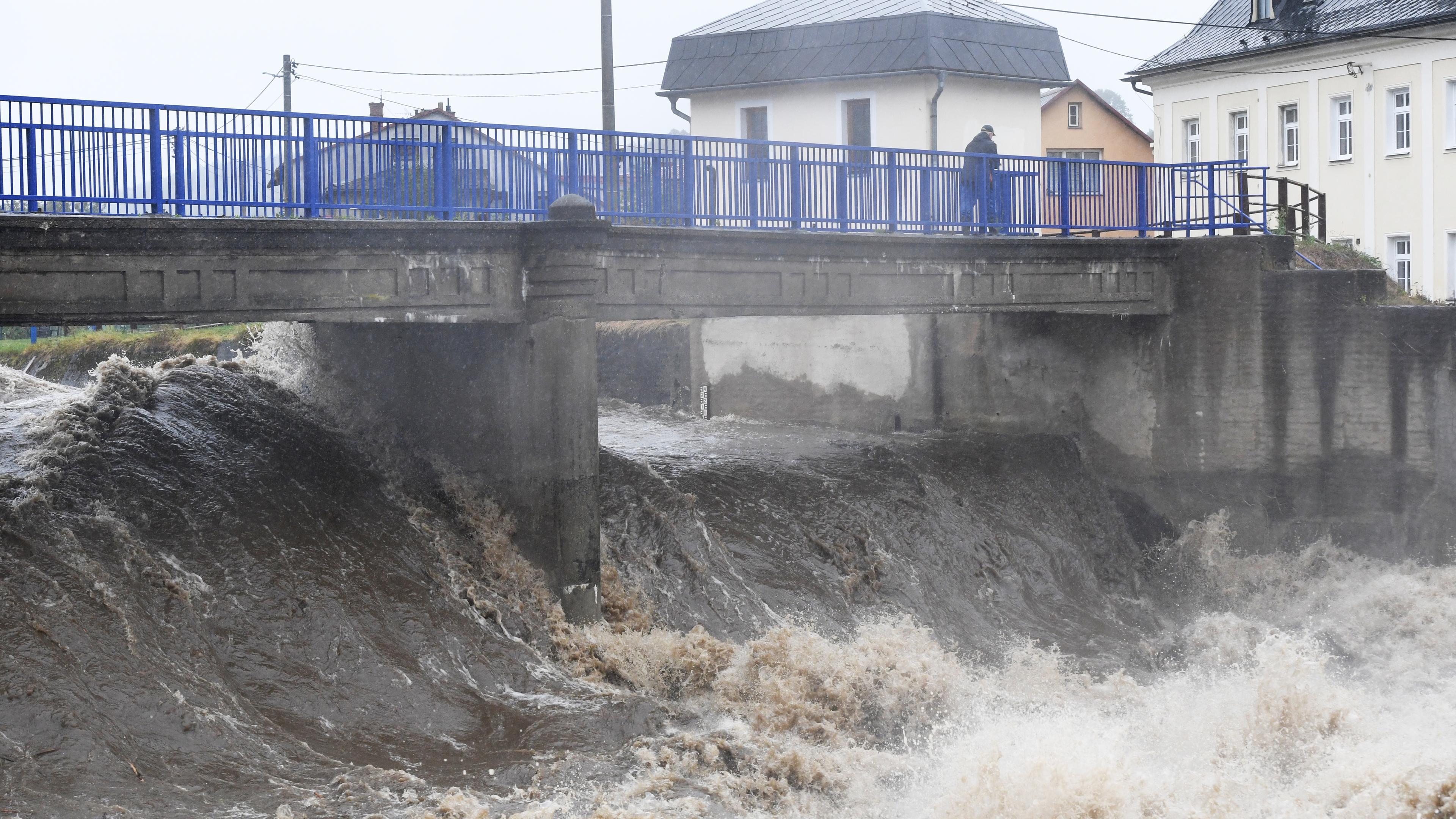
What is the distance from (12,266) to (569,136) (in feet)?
18.8

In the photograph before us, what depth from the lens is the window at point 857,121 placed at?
29359 millimetres

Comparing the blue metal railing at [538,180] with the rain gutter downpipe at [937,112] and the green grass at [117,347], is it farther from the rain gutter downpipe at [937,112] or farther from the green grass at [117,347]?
the green grass at [117,347]

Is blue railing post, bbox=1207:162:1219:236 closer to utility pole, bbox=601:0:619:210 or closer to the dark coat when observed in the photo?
the dark coat

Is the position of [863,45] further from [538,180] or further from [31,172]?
[31,172]

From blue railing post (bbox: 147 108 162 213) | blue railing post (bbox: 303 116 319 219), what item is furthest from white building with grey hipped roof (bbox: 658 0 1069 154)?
blue railing post (bbox: 147 108 162 213)

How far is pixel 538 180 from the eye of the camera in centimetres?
1479

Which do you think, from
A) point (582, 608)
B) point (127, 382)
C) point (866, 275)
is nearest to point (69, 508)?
point (127, 382)

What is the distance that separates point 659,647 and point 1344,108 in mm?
26016

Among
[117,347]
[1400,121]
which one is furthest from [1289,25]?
[117,347]

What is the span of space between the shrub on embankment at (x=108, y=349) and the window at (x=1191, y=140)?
24.3m

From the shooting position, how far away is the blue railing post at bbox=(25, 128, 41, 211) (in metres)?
11.6

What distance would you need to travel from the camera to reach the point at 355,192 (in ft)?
45.0

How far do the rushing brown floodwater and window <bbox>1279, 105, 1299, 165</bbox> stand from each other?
16.9 metres

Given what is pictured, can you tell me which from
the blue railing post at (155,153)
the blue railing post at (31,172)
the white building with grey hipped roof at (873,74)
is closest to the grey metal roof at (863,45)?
the white building with grey hipped roof at (873,74)
